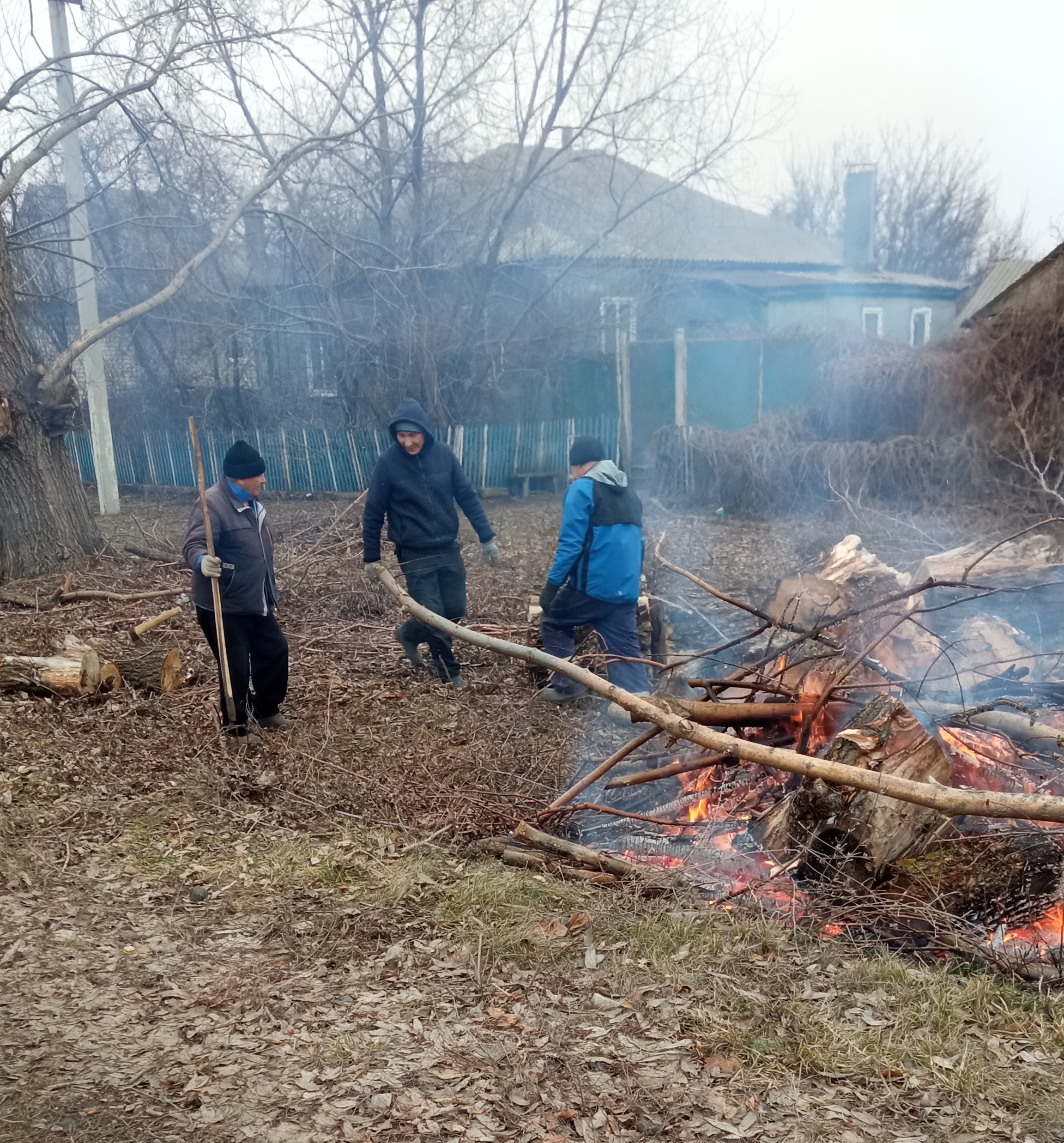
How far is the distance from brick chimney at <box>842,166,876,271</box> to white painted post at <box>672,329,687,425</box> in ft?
46.6

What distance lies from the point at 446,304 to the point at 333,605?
27.5 feet

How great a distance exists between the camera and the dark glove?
225 inches

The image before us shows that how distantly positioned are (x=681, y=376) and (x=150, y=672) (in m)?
10.5

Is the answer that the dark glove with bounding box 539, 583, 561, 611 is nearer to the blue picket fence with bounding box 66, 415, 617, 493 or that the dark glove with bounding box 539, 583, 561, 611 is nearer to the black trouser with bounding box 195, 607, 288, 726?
the black trouser with bounding box 195, 607, 288, 726

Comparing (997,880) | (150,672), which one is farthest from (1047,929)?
(150,672)

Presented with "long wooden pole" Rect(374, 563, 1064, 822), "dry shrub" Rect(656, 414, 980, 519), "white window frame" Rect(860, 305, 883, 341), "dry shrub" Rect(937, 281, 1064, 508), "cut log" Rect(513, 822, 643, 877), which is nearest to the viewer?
"long wooden pole" Rect(374, 563, 1064, 822)

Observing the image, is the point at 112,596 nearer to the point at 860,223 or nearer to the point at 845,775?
the point at 845,775

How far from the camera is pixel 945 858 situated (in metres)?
3.40

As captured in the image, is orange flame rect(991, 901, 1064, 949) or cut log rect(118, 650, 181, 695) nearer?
orange flame rect(991, 901, 1064, 949)

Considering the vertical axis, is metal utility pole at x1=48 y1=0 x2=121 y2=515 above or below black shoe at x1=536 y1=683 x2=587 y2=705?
above

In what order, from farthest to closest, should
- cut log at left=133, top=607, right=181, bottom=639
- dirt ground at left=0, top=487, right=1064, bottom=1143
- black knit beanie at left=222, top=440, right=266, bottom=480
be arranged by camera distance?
1. cut log at left=133, top=607, right=181, bottom=639
2. black knit beanie at left=222, top=440, right=266, bottom=480
3. dirt ground at left=0, top=487, right=1064, bottom=1143

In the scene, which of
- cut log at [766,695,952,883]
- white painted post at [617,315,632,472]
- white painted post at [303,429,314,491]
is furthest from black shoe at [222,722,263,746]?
white painted post at [303,429,314,491]

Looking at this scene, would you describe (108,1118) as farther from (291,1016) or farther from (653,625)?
(653,625)

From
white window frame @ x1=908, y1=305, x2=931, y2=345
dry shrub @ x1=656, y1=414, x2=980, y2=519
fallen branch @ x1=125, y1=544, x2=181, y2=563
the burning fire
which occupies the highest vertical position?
white window frame @ x1=908, y1=305, x2=931, y2=345
